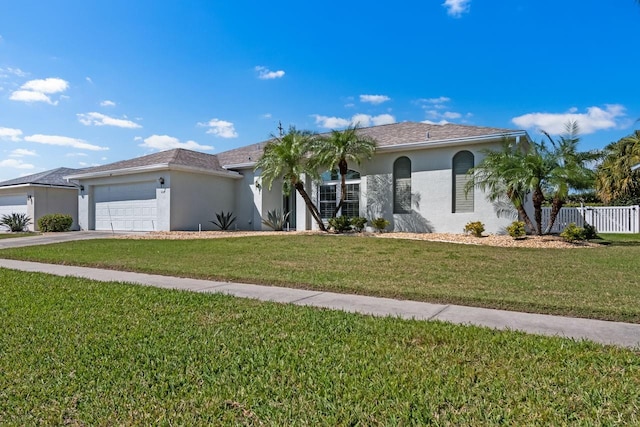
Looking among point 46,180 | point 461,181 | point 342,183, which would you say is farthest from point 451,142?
point 46,180

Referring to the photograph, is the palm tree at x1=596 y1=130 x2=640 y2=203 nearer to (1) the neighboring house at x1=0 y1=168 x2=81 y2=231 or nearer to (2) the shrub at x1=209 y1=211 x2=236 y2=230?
(2) the shrub at x1=209 y1=211 x2=236 y2=230

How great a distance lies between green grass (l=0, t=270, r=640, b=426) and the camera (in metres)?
2.76

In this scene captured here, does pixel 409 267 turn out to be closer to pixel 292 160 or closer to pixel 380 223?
pixel 380 223

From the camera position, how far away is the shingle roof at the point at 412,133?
16859 millimetres

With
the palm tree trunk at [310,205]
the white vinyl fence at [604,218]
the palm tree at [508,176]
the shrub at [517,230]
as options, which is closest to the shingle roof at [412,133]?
the palm tree at [508,176]

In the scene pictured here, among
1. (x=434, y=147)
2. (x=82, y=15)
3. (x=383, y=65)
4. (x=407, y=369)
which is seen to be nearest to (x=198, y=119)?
(x=82, y=15)

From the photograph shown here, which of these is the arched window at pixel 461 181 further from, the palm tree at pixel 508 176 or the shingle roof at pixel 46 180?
the shingle roof at pixel 46 180

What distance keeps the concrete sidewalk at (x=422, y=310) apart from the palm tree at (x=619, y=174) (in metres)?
26.9

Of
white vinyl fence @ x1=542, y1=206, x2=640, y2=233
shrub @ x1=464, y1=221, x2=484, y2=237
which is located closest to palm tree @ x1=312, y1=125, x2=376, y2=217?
shrub @ x1=464, y1=221, x2=484, y2=237

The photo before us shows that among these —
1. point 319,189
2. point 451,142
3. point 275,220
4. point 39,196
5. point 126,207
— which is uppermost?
point 451,142

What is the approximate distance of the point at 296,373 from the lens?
3.40 m

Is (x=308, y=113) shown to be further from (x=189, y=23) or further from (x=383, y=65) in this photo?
(x=189, y=23)

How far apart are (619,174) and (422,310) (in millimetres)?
28515

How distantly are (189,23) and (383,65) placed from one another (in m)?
8.60
